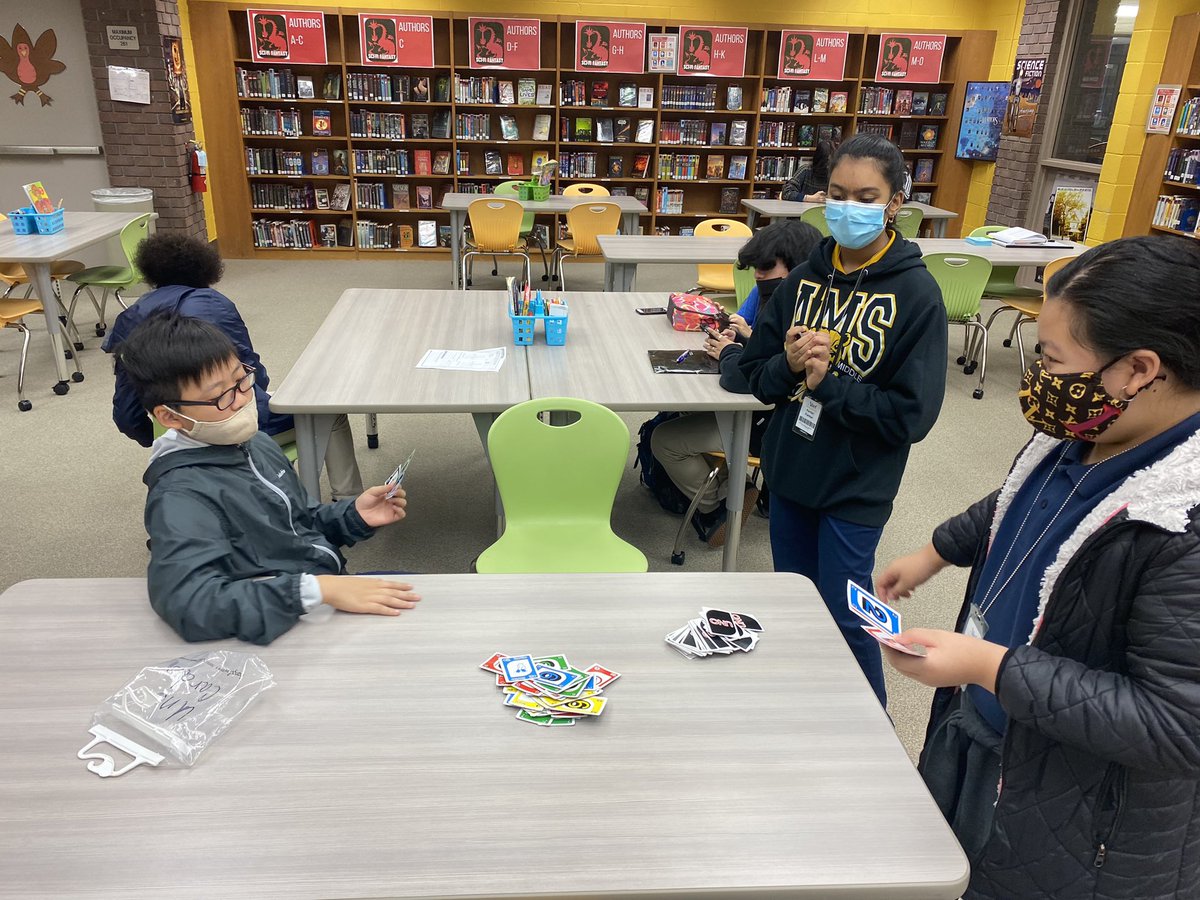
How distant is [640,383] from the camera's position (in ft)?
9.39

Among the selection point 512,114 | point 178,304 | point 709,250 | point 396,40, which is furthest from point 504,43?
point 178,304

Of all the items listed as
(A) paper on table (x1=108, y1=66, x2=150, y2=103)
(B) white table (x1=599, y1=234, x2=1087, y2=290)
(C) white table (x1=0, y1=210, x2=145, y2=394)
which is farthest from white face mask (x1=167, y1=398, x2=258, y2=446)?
(A) paper on table (x1=108, y1=66, x2=150, y2=103)

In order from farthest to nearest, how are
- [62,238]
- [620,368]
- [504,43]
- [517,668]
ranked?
[504,43]
[62,238]
[620,368]
[517,668]

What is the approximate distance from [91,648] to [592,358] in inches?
80.0

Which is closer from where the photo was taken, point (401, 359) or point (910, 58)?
point (401, 359)

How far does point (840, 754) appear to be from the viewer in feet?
4.06

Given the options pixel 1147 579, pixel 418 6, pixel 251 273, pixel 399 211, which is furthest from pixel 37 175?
pixel 1147 579

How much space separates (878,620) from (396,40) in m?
7.98

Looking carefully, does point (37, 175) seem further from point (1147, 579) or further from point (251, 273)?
point (1147, 579)

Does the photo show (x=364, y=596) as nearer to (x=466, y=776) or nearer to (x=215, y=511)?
(x=215, y=511)

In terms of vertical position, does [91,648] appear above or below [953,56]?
below

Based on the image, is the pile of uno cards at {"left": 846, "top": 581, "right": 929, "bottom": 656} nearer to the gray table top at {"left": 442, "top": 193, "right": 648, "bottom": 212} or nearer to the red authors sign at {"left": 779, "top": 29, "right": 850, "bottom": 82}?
the gray table top at {"left": 442, "top": 193, "right": 648, "bottom": 212}

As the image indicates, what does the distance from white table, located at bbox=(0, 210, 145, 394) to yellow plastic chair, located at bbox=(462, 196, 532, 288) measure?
238cm

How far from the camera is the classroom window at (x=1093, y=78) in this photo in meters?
6.67
